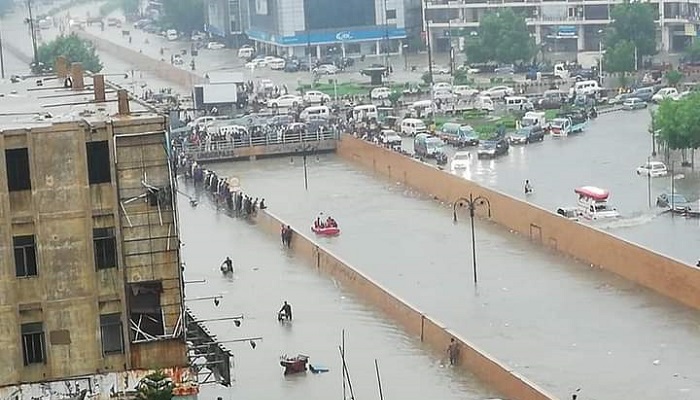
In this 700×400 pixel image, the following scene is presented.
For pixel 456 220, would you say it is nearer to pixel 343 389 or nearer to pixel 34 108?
pixel 343 389

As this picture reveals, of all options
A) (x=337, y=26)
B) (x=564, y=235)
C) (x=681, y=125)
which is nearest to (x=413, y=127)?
(x=681, y=125)

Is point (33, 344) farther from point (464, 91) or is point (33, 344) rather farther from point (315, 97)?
point (315, 97)

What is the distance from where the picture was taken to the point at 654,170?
94.1ft

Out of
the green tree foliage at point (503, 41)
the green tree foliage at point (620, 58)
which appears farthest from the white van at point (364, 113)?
the green tree foliage at point (503, 41)

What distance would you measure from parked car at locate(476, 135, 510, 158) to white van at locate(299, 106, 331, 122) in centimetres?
525

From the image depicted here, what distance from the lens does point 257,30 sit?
191 ft

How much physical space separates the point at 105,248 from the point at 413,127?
23.4 m

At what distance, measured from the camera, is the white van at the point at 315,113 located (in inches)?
1470

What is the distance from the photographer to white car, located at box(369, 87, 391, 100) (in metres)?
42.2

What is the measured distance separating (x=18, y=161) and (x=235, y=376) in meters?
5.34

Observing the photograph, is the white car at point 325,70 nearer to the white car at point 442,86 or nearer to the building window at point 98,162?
the white car at point 442,86

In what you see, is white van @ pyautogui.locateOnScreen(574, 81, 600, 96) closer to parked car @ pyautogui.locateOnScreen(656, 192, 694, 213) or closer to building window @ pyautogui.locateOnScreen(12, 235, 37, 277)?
parked car @ pyautogui.locateOnScreen(656, 192, 694, 213)

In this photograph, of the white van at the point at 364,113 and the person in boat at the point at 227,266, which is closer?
the person in boat at the point at 227,266

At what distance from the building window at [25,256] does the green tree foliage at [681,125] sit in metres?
18.5
